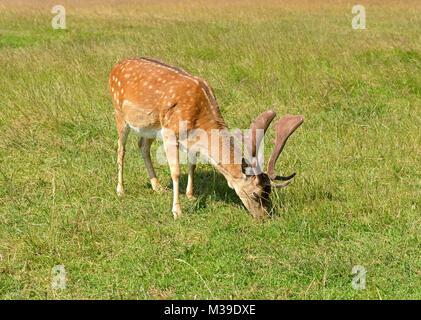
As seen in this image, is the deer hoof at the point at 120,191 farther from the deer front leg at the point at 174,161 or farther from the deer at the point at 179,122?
the deer front leg at the point at 174,161

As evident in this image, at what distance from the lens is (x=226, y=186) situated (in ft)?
18.5

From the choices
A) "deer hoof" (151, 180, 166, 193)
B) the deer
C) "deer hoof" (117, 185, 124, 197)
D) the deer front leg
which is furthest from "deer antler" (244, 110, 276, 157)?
"deer hoof" (117, 185, 124, 197)

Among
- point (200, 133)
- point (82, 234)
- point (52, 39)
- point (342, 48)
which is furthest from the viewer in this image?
point (52, 39)

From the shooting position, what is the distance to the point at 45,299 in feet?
12.3

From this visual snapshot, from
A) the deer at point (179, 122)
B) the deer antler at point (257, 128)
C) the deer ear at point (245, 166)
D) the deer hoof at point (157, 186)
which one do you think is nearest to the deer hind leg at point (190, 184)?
the deer at point (179, 122)

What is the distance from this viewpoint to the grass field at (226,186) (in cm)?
397

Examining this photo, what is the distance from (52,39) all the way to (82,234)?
10.9 m

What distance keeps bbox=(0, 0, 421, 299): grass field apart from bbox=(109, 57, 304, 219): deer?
234mm

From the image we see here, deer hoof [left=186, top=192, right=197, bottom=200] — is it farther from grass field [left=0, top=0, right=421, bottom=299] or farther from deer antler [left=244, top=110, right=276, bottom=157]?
deer antler [left=244, top=110, right=276, bottom=157]

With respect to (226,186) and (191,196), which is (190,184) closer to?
(191,196)

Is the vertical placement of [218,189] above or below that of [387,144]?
below

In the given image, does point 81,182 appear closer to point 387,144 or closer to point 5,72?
point 387,144

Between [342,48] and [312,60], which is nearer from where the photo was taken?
[312,60]
